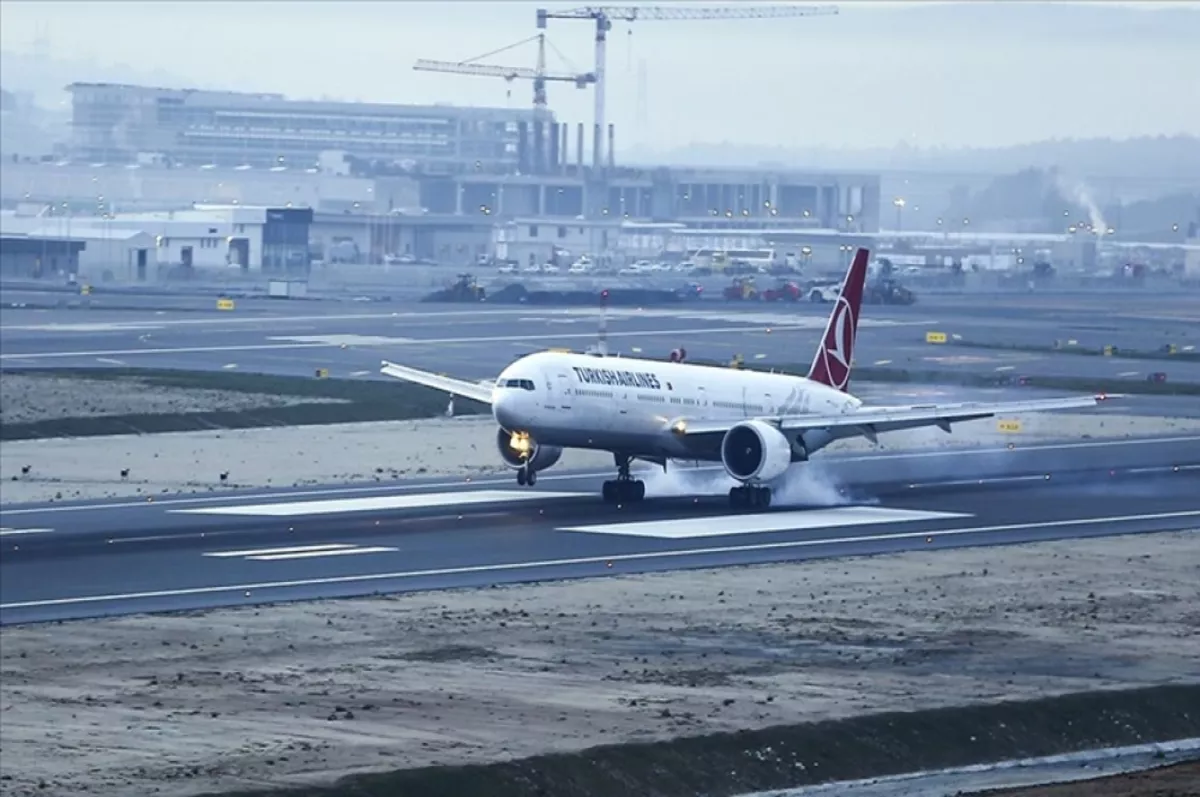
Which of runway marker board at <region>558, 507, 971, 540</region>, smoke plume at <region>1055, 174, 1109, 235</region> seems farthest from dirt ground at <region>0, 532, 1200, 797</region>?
smoke plume at <region>1055, 174, 1109, 235</region>

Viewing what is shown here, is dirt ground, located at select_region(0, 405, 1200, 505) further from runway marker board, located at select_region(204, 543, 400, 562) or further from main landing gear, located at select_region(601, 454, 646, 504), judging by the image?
runway marker board, located at select_region(204, 543, 400, 562)

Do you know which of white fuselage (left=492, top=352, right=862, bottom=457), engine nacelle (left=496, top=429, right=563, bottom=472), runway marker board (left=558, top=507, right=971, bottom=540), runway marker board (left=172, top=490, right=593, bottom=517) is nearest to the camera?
runway marker board (left=558, top=507, right=971, bottom=540)

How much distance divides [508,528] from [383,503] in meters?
7.25

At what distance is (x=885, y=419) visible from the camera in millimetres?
69375

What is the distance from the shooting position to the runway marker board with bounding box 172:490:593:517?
213 feet

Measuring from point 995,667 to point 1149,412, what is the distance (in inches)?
2291

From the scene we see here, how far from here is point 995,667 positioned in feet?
140

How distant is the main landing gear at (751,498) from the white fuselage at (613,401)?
2353mm

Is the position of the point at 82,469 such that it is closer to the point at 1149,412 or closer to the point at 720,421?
the point at 720,421

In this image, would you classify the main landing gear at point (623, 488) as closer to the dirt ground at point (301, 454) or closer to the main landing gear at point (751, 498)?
the main landing gear at point (751, 498)

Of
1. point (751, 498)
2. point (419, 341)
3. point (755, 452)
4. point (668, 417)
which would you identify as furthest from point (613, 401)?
point (419, 341)

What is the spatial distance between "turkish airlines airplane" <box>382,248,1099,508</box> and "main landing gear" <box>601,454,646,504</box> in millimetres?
30

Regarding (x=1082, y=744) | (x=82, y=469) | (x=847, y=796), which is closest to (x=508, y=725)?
(x=847, y=796)

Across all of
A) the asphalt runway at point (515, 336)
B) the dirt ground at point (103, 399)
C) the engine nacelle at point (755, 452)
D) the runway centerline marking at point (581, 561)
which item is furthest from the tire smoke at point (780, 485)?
the asphalt runway at point (515, 336)
